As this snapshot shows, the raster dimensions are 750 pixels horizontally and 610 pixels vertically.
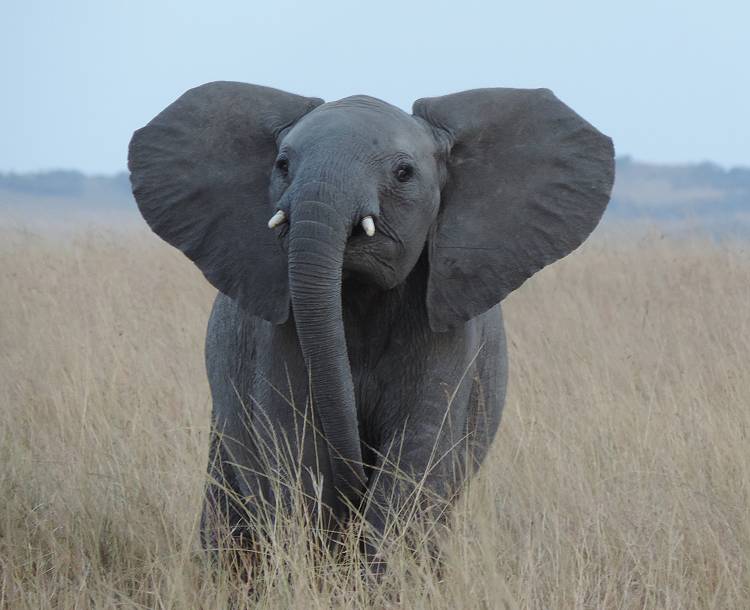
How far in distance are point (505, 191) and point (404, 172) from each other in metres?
0.54

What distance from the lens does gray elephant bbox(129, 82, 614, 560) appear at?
4.34m

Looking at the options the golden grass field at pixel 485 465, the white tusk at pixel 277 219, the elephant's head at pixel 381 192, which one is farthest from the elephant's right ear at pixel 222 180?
the golden grass field at pixel 485 465

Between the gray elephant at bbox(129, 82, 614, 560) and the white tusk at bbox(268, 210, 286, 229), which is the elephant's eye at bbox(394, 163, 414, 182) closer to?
the gray elephant at bbox(129, 82, 614, 560)

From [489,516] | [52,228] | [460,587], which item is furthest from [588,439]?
[52,228]

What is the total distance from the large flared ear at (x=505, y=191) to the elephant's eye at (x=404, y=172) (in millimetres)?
311

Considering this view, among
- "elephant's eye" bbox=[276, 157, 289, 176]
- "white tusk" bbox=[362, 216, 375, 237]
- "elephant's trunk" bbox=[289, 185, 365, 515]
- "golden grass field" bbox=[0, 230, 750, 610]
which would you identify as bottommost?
"golden grass field" bbox=[0, 230, 750, 610]

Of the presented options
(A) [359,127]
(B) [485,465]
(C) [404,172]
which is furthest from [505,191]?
(B) [485,465]

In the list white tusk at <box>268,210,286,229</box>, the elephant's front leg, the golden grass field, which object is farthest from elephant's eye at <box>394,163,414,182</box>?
the golden grass field

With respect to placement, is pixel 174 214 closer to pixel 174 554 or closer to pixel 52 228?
pixel 174 554

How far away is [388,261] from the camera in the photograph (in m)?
4.14

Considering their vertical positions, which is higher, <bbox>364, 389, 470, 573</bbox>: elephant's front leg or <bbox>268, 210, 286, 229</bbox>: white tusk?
<bbox>268, 210, 286, 229</bbox>: white tusk

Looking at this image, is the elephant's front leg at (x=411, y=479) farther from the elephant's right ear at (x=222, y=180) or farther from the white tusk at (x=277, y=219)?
the white tusk at (x=277, y=219)

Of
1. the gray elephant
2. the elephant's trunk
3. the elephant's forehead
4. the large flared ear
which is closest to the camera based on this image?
the elephant's trunk

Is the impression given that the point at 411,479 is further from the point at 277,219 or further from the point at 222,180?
the point at 222,180
